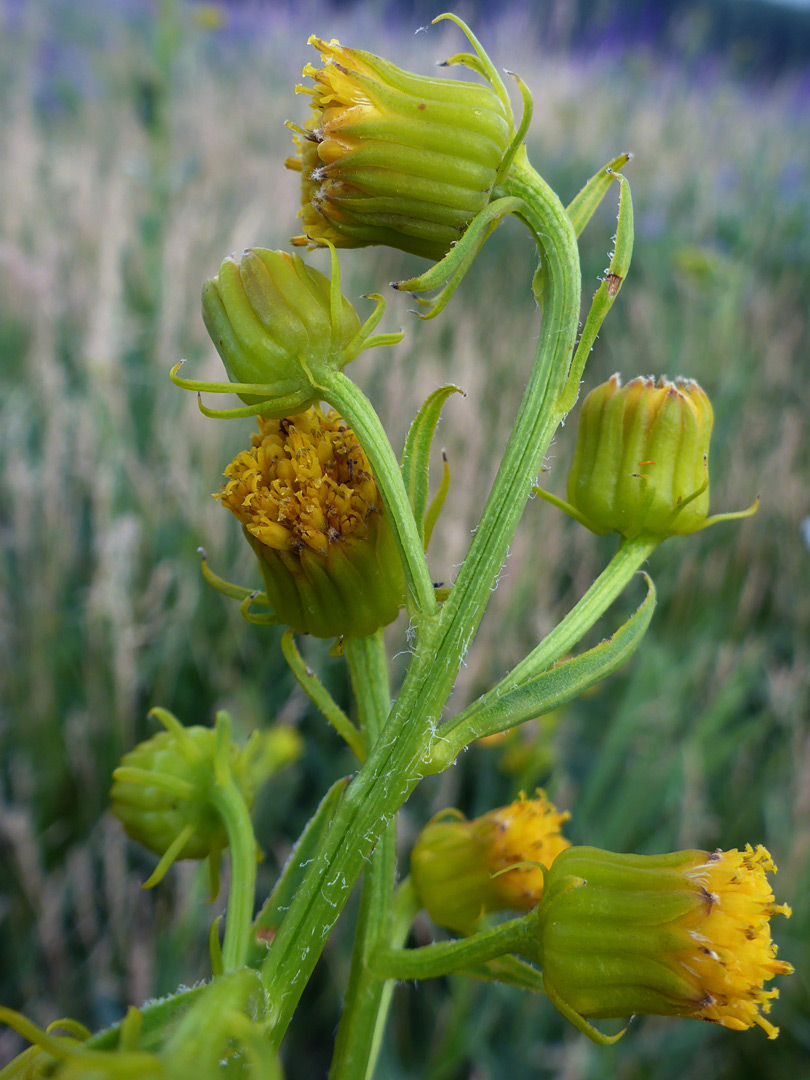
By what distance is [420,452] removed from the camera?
99 centimetres

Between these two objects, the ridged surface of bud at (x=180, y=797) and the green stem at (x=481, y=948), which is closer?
the green stem at (x=481, y=948)

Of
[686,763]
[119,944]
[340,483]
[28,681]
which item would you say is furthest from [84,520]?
[340,483]

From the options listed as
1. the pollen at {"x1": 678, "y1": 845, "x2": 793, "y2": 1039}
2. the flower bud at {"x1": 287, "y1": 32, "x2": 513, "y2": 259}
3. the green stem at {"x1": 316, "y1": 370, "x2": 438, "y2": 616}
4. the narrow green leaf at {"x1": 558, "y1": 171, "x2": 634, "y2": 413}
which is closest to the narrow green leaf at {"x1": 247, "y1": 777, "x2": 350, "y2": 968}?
the green stem at {"x1": 316, "y1": 370, "x2": 438, "y2": 616}

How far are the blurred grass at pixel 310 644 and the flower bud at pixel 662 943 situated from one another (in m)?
0.47

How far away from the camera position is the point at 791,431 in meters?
3.47

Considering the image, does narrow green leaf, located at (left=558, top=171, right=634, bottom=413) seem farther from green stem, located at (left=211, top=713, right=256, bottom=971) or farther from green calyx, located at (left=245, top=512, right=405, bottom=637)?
green stem, located at (left=211, top=713, right=256, bottom=971)

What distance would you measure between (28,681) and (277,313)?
2.11 m

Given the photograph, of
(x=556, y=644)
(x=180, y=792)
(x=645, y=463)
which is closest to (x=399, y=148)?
(x=645, y=463)

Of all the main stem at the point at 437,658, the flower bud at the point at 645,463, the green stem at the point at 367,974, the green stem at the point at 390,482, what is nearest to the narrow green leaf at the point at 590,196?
the main stem at the point at 437,658

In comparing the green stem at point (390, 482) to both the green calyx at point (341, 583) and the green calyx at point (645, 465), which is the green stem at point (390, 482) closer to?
the green calyx at point (341, 583)

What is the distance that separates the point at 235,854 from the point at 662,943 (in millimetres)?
514

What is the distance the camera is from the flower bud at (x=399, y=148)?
93 centimetres

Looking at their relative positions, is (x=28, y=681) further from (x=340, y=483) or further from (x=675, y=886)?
(x=675, y=886)

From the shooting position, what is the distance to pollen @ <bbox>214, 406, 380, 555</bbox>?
994mm
